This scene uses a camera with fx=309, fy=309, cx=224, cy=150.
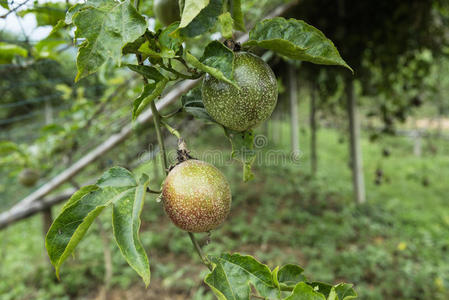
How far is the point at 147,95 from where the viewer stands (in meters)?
0.54

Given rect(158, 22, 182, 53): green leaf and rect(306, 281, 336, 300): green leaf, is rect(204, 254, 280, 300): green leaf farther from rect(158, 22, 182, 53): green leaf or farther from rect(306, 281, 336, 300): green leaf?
rect(158, 22, 182, 53): green leaf

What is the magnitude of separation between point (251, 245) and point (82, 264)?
183cm

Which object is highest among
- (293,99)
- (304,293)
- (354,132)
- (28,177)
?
(304,293)

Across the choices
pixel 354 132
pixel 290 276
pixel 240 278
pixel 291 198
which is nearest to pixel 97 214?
pixel 240 278

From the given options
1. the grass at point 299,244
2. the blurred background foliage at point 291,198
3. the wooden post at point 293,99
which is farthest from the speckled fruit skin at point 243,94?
the wooden post at point 293,99

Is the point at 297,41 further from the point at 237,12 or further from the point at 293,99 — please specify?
the point at 293,99

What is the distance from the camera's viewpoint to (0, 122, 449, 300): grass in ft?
9.11

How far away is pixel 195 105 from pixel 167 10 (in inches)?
11.9

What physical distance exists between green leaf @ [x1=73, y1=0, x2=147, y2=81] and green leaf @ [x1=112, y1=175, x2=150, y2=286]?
0.73 feet

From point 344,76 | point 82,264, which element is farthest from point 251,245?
point 344,76

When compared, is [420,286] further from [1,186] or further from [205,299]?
[1,186]

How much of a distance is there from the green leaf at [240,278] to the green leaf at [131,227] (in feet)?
0.45

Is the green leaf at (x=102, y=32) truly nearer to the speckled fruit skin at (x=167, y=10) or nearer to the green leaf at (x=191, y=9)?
the green leaf at (x=191, y=9)

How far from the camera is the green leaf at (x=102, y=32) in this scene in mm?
486
